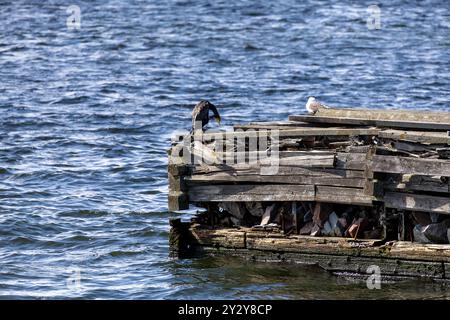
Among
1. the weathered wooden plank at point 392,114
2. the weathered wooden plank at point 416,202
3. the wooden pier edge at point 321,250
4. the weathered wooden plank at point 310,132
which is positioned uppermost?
the weathered wooden plank at point 392,114

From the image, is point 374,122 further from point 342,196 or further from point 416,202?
point 416,202

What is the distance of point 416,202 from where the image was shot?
15414 mm

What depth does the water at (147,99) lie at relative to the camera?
17.1m

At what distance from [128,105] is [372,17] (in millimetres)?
18561

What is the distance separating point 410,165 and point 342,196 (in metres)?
1.20

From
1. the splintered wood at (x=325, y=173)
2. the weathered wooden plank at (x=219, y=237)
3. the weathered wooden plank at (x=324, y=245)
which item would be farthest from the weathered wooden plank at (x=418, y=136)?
the weathered wooden plank at (x=219, y=237)

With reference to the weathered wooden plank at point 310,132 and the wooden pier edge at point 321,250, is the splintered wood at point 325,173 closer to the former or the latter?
the weathered wooden plank at point 310,132

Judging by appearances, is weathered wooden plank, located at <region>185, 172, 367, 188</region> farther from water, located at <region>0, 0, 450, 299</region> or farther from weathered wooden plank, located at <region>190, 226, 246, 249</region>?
water, located at <region>0, 0, 450, 299</region>

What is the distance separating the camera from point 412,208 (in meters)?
15.4

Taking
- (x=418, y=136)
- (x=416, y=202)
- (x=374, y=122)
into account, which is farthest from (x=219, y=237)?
(x=418, y=136)

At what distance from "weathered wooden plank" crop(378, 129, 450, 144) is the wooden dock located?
15 mm

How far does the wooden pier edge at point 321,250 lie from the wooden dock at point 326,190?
2cm
